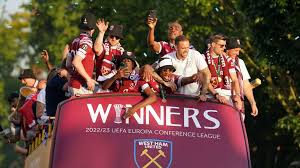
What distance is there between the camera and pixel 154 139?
11320mm

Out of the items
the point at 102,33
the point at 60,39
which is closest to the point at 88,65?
the point at 102,33

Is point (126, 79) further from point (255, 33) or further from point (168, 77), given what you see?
point (255, 33)

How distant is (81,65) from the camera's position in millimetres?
12711

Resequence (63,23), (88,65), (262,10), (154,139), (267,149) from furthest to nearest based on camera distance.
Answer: (63,23)
(267,149)
(262,10)
(88,65)
(154,139)

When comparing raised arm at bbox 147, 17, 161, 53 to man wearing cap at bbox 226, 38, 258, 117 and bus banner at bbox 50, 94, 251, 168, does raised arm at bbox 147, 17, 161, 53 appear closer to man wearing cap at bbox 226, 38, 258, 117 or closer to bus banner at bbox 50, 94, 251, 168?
man wearing cap at bbox 226, 38, 258, 117

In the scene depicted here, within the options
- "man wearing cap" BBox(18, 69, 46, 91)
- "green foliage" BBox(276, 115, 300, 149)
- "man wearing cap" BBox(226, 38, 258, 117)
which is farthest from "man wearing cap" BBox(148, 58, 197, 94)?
"green foliage" BBox(276, 115, 300, 149)

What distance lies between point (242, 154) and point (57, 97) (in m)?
3.49

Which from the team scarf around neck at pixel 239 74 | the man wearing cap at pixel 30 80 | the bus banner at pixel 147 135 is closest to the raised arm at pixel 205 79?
the bus banner at pixel 147 135

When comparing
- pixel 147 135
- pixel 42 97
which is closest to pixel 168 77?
pixel 147 135

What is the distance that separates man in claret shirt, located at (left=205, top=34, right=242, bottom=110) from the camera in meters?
13.7

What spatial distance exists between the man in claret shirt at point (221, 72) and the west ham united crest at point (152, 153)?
7.59 ft

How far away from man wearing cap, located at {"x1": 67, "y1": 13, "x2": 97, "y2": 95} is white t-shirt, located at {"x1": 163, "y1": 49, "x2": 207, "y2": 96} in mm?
968

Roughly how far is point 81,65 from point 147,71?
91 centimetres

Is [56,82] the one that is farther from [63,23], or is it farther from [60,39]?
[63,23]
